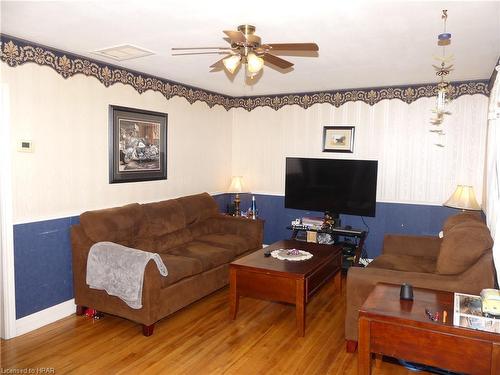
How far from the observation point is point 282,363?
2957 millimetres

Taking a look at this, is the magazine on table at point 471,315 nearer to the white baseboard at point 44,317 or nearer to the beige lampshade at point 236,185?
the white baseboard at point 44,317

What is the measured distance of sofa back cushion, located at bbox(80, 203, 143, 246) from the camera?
3699mm

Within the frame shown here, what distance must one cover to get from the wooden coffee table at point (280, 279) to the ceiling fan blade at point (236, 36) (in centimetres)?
195

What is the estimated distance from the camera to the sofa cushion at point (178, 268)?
3.56 metres

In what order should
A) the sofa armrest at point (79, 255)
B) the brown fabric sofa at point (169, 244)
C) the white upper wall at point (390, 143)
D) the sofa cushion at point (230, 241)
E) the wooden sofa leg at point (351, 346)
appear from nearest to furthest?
the wooden sofa leg at point (351, 346) < the brown fabric sofa at point (169, 244) < the sofa armrest at point (79, 255) < the sofa cushion at point (230, 241) < the white upper wall at point (390, 143)

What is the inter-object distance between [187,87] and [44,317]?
10.8 ft

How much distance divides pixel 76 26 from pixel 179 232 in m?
2.54

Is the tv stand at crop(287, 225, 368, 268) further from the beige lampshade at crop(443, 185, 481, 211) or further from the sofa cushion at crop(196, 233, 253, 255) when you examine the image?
the beige lampshade at crop(443, 185, 481, 211)

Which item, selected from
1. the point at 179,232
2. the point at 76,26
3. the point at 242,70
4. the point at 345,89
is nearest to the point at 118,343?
the point at 179,232

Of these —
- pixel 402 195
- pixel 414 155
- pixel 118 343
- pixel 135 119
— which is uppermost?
pixel 135 119

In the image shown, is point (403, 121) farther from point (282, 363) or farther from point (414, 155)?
point (282, 363)

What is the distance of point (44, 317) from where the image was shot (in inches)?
142

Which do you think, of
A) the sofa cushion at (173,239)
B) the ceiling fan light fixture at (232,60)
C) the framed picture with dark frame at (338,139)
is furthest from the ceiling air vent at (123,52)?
the framed picture with dark frame at (338,139)

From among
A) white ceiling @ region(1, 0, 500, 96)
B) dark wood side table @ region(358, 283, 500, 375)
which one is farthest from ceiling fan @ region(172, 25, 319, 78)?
dark wood side table @ region(358, 283, 500, 375)
